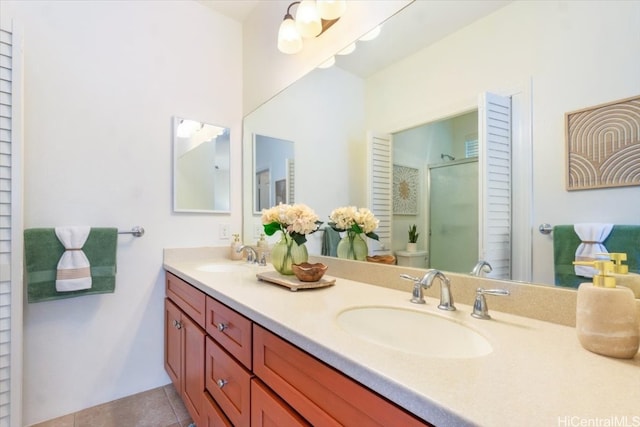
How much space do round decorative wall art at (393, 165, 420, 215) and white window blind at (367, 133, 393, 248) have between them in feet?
0.08

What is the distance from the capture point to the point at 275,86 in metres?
1.86

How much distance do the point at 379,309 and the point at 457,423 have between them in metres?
0.53

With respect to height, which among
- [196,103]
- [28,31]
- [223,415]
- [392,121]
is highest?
[28,31]

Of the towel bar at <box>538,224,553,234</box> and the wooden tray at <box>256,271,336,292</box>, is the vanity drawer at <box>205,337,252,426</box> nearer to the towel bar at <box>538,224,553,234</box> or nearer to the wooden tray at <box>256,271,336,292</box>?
the wooden tray at <box>256,271,336,292</box>

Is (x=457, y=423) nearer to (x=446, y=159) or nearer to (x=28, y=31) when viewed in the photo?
(x=446, y=159)

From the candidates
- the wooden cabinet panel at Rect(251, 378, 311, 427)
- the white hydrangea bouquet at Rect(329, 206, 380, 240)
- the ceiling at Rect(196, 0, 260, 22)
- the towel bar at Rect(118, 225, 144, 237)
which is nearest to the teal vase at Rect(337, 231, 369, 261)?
the white hydrangea bouquet at Rect(329, 206, 380, 240)

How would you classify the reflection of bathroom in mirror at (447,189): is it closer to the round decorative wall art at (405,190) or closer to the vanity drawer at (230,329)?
the round decorative wall art at (405,190)

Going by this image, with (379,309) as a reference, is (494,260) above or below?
above

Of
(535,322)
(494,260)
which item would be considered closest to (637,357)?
(535,322)

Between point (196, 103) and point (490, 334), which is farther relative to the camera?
point (196, 103)

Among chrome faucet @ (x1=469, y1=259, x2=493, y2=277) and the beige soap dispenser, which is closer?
the beige soap dispenser

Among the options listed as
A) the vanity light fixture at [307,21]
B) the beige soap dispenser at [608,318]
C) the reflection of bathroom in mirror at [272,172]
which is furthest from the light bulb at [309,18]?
the beige soap dispenser at [608,318]

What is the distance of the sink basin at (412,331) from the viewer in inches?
29.6

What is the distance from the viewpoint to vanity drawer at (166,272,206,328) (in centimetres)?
127
